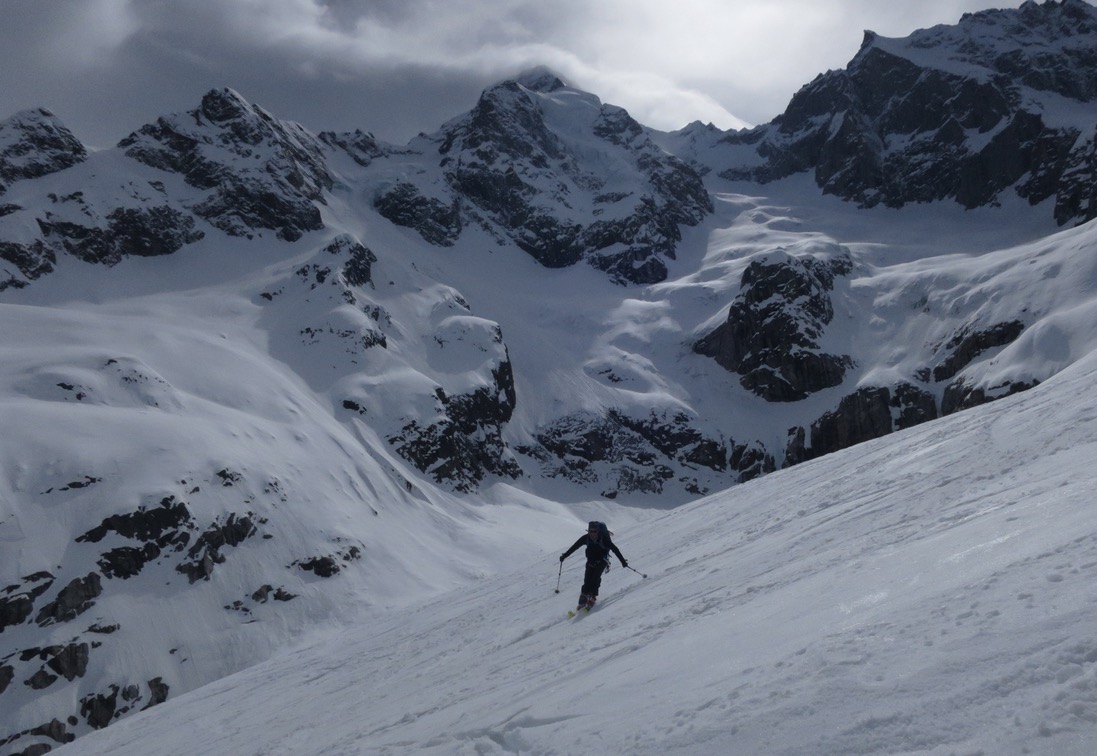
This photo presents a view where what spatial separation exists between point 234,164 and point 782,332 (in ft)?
273

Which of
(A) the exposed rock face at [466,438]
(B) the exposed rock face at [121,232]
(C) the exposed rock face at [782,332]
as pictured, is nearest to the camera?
(A) the exposed rock face at [466,438]

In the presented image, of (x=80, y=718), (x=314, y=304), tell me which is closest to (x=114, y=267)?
(x=314, y=304)

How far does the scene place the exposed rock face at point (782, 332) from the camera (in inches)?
3787

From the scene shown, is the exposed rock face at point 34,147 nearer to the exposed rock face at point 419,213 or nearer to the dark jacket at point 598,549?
the exposed rock face at point 419,213

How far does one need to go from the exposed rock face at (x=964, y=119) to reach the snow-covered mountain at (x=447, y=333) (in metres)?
0.78

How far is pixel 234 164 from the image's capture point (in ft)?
343

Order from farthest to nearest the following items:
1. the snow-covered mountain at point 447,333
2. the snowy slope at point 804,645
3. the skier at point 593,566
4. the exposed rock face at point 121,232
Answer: the exposed rock face at point 121,232 < the snow-covered mountain at point 447,333 < the skier at point 593,566 < the snowy slope at point 804,645

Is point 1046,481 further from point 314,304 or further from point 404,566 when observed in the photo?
point 314,304

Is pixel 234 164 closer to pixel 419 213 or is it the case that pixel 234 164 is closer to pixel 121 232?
pixel 121 232

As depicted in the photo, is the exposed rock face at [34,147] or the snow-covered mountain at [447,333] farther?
the exposed rock face at [34,147]

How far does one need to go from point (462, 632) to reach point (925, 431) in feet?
50.2

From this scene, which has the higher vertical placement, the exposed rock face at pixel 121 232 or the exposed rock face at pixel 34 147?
the exposed rock face at pixel 34 147

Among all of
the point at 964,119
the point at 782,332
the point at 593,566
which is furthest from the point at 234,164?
the point at 964,119

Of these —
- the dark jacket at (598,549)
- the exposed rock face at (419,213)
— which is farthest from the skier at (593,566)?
the exposed rock face at (419,213)
